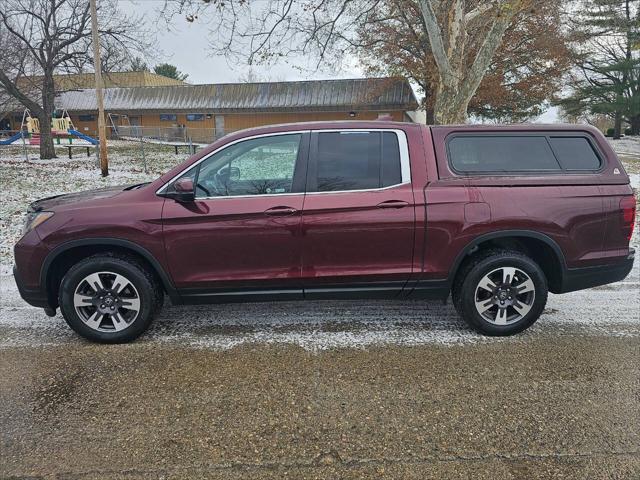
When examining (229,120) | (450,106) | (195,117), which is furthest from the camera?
(195,117)

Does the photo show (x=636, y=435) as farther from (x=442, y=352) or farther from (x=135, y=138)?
(x=135, y=138)

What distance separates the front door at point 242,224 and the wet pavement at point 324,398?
501 mm

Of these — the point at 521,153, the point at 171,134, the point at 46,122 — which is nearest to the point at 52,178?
the point at 46,122

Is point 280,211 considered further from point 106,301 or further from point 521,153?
point 521,153

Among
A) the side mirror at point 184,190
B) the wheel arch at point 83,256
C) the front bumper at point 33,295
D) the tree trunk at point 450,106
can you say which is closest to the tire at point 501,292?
the side mirror at point 184,190

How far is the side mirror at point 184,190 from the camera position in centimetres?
367

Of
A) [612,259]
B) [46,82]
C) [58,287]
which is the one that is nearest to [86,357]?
[58,287]

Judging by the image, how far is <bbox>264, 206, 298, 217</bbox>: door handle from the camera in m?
3.75

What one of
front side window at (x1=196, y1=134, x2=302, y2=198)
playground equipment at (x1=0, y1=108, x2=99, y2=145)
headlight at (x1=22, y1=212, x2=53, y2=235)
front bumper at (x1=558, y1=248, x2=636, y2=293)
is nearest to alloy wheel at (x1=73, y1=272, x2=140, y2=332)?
headlight at (x1=22, y1=212, x2=53, y2=235)

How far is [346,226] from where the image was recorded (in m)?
3.78

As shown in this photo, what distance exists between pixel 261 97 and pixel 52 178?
2381 cm

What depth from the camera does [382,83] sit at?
2922cm

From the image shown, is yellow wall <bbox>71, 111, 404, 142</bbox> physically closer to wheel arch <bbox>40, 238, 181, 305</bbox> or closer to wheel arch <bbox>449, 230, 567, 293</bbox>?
wheel arch <bbox>40, 238, 181, 305</bbox>

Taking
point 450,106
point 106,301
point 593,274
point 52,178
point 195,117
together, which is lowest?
point 106,301
